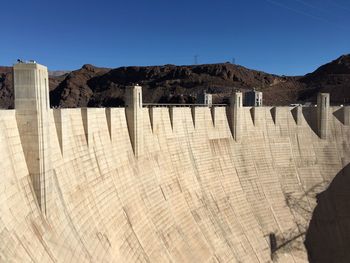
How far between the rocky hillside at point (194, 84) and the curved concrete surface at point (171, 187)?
33.1 meters

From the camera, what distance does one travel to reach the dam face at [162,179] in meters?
9.47

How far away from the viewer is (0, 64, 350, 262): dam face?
31.1ft

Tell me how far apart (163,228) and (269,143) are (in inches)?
563

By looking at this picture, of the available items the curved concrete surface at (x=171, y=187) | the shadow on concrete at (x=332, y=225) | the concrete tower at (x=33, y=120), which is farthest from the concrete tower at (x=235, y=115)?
the concrete tower at (x=33, y=120)

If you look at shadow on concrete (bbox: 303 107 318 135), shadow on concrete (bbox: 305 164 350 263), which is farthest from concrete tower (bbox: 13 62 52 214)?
shadow on concrete (bbox: 303 107 318 135)

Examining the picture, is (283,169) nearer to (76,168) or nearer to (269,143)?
(269,143)

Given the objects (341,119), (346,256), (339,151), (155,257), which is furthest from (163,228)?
(341,119)

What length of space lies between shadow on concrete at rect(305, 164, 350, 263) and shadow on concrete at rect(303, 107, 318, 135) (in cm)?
452

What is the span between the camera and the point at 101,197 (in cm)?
1305

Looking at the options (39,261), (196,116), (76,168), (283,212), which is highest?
(196,116)

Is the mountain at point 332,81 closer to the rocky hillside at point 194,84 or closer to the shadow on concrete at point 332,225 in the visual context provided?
the rocky hillside at point 194,84

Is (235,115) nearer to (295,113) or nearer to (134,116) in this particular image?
(295,113)

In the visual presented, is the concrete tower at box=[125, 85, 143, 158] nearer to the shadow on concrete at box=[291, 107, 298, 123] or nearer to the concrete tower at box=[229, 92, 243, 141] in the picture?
the concrete tower at box=[229, 92, 243, 141]

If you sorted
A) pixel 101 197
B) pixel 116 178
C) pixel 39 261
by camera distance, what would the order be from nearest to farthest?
pixel 39 261 < pixel 101 197 < pixel 116 178
